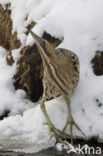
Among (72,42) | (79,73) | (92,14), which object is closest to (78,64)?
(79,73)

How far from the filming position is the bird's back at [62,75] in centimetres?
362

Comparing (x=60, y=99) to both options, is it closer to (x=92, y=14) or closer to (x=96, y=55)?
(x=96, y=55)

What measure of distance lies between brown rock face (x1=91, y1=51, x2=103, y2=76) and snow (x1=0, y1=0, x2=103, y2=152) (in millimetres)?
44

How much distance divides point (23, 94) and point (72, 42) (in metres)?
0.85

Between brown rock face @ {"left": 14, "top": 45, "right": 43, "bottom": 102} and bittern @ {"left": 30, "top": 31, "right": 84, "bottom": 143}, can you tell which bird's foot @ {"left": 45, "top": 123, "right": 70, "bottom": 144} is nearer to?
bittern @ {"left": 30, "top": 31, "right": 84, "bottom": 143}

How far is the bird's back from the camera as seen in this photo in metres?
3.62

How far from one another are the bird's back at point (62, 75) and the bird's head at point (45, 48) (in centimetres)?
11

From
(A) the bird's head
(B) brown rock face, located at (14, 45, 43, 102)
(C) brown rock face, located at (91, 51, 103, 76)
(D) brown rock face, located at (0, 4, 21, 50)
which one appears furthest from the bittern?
(D) brown rock face, located at (0, 4, 21, 50)

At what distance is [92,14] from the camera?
419 centimetres

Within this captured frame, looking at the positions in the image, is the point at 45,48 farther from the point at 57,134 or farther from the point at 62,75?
the point at 57,134

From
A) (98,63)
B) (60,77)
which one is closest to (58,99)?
(60,77)

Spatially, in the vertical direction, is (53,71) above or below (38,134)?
above

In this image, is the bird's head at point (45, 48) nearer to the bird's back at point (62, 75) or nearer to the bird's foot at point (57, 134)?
the bird's back at point (62, 75)

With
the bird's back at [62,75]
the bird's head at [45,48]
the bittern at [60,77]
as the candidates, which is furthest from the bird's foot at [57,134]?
the bird's head at [45,48]
